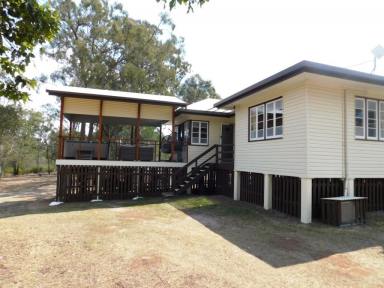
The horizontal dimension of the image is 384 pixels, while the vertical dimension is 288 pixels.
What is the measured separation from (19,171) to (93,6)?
2011 centimetres

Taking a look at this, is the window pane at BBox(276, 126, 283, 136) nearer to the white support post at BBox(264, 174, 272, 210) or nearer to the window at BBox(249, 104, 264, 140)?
the window at BBox(249, 104, 264, 140)

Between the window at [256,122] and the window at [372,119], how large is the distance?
313cm

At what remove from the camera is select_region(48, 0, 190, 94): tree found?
21906mm

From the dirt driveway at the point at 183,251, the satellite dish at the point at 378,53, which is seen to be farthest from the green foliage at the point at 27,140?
the satellite dish at the point at 378,53

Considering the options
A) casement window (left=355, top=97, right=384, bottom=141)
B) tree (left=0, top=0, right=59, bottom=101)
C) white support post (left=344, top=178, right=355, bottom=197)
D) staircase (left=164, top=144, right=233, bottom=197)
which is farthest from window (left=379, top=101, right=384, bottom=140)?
tree (left=0, top=0, right=59, bottom=101)

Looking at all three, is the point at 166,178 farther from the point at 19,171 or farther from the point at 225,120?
the point at 19,171

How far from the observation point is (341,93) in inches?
309

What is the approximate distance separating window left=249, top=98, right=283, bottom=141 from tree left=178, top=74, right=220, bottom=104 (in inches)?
1069

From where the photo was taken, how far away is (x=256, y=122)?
9.84 metres

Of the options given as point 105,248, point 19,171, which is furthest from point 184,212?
point 19,171

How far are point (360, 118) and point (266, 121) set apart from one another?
8.94 ft

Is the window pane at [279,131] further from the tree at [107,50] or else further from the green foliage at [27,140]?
the green foliage at [27,140]

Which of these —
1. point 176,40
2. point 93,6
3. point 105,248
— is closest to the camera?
point 105,248

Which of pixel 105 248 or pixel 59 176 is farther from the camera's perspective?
pixel 59 176
